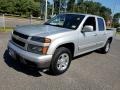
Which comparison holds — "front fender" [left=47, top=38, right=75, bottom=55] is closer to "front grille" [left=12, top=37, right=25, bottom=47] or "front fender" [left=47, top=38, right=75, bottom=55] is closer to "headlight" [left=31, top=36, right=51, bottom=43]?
"headlight" [left=31, top=36, right=51, bottom=43]

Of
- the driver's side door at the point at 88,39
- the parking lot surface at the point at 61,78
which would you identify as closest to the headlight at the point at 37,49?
the parking lot surface at the point at 61,78

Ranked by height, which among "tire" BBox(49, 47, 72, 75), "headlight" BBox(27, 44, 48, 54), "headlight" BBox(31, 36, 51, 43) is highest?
"headlight" BBox(31, 36, 51, 43)

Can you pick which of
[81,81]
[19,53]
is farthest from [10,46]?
[81,81]

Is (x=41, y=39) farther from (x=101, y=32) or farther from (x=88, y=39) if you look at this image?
(x=101, y=32)

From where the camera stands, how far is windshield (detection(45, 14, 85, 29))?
20.0 feet

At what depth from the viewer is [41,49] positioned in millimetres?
4703

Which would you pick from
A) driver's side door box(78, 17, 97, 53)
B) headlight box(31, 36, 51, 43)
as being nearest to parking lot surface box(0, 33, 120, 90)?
driver's side door box(78, 17, 97, 53)

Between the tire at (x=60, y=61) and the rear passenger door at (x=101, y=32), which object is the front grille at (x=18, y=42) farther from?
the rear passenger door at (x=101, y=32)

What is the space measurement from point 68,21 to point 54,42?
5.55ft

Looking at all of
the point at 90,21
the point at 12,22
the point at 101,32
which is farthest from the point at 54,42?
the point at 12,22

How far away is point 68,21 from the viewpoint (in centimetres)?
633

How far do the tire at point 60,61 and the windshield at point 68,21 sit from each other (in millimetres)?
993

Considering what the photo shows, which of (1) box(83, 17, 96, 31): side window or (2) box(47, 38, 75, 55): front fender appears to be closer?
(2) box(47, 38, 75, 55): front fender

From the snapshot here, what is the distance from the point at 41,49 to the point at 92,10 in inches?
3327
